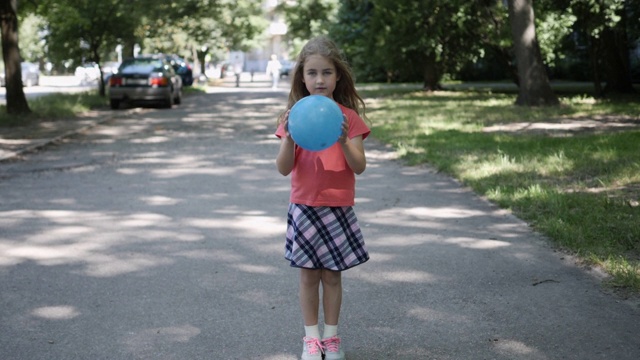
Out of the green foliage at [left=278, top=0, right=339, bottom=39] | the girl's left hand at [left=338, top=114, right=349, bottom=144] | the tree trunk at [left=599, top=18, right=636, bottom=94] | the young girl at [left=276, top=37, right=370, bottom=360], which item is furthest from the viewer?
the green foliage at [left=278, top=0, right=339, bottom=39]

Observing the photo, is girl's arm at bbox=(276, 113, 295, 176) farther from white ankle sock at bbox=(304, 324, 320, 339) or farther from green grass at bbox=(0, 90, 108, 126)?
green grass at bbox=(0, 90, 108, 126)

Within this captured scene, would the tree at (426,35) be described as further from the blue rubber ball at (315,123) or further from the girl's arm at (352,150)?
the blue rubber ball at (315,123)

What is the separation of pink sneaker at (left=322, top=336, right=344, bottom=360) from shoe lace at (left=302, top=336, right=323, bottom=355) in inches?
1.2

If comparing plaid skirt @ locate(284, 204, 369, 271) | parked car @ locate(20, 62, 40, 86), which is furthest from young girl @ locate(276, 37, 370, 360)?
parked car @ locate(20, 62, 40, 86)

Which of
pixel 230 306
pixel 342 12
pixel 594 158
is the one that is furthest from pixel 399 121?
pixel 342 12

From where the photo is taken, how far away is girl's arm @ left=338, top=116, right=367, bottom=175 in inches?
150

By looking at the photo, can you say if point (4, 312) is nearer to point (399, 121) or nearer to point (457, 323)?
point (457, 323)

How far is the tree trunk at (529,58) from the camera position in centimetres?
2158

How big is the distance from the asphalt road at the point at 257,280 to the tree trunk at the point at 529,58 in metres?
12.1

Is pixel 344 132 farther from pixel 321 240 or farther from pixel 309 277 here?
pixel 309 277

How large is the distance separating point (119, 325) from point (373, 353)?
1.49 m

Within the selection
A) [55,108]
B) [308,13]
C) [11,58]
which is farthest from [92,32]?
[308,13]

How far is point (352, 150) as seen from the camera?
3.87 metres

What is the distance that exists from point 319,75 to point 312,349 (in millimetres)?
1324
